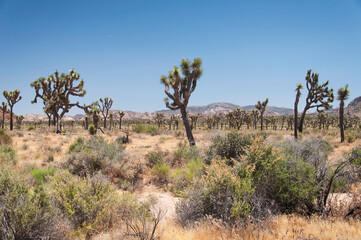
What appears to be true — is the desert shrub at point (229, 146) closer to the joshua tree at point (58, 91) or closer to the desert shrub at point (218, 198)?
the desert shrub at point (218, 198)

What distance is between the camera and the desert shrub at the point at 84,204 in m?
4.06

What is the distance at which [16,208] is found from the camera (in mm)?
3258

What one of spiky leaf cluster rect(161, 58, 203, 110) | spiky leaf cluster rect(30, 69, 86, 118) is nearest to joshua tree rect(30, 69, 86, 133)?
spiky leaf cluster rect(30, 69, 86, 118)

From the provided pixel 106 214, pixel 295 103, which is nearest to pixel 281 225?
pixel 106 214

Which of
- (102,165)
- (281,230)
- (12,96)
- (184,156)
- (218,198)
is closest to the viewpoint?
(281,230)

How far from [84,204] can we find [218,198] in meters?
2.79

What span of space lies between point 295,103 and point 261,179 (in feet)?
65.5

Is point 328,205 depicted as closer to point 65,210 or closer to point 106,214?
point 106,214

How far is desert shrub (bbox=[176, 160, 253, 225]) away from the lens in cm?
430

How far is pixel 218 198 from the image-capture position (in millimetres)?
4523

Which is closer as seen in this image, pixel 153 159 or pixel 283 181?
pixel 283 181

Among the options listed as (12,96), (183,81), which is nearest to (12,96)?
(12,96)

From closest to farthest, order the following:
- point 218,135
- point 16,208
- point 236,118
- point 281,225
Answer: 1. point 16,208
2. point 281,225
3. point 218,135
4. point 236,118

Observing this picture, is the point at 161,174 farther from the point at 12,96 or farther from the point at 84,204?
the point at 12,96
